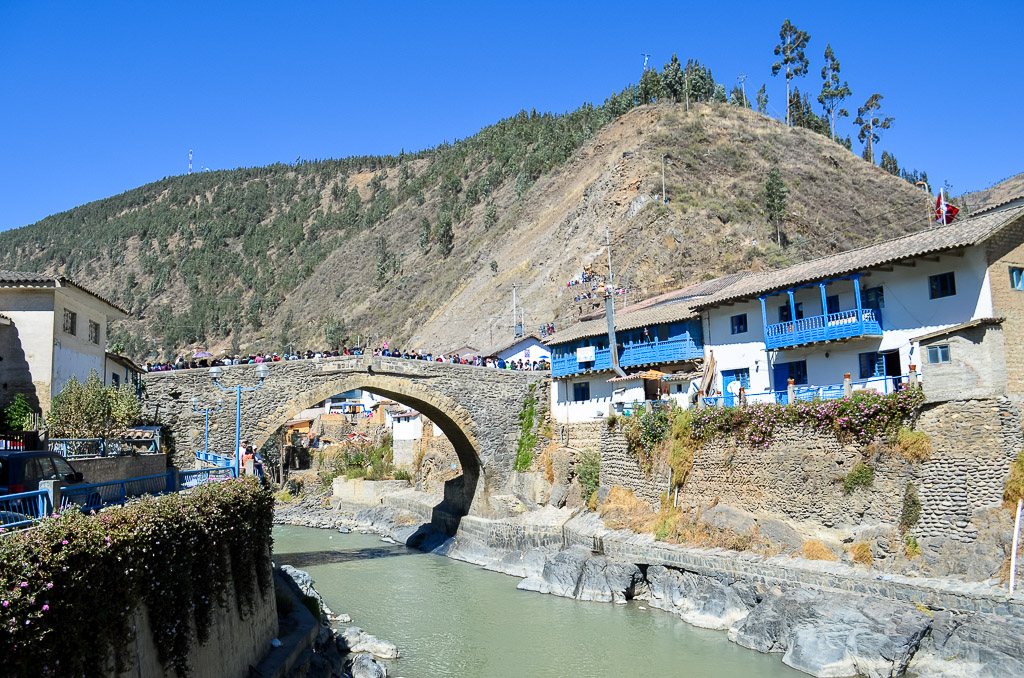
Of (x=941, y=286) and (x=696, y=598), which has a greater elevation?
(x=941, y=286)

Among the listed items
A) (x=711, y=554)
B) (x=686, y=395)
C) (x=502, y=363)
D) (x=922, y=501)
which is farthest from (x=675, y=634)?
(x=502, y=363)

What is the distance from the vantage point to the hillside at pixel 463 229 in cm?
5422

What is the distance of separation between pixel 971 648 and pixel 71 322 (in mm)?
A: 26834

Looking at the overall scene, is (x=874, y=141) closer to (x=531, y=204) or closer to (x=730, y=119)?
(x=730, y=119)

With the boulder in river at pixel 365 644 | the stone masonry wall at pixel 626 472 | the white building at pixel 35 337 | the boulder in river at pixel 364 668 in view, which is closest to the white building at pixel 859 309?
the stone masonry wall at pixel 626 472

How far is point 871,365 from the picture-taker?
75.1ft

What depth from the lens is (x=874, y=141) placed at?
77.9m

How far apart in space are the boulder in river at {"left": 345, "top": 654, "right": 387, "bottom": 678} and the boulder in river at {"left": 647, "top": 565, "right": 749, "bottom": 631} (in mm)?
7807

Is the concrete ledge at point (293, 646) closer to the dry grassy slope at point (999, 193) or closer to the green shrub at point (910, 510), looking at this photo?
the green shrub at point (910, 510)

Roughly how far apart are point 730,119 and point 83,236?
118267 mm

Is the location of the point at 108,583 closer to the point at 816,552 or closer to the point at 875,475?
the point at 816,552

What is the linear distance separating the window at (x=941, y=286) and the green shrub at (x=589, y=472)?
42.2 feet

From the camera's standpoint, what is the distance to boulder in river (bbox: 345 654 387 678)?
16.8 m

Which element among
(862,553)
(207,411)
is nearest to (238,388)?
(207,411)
